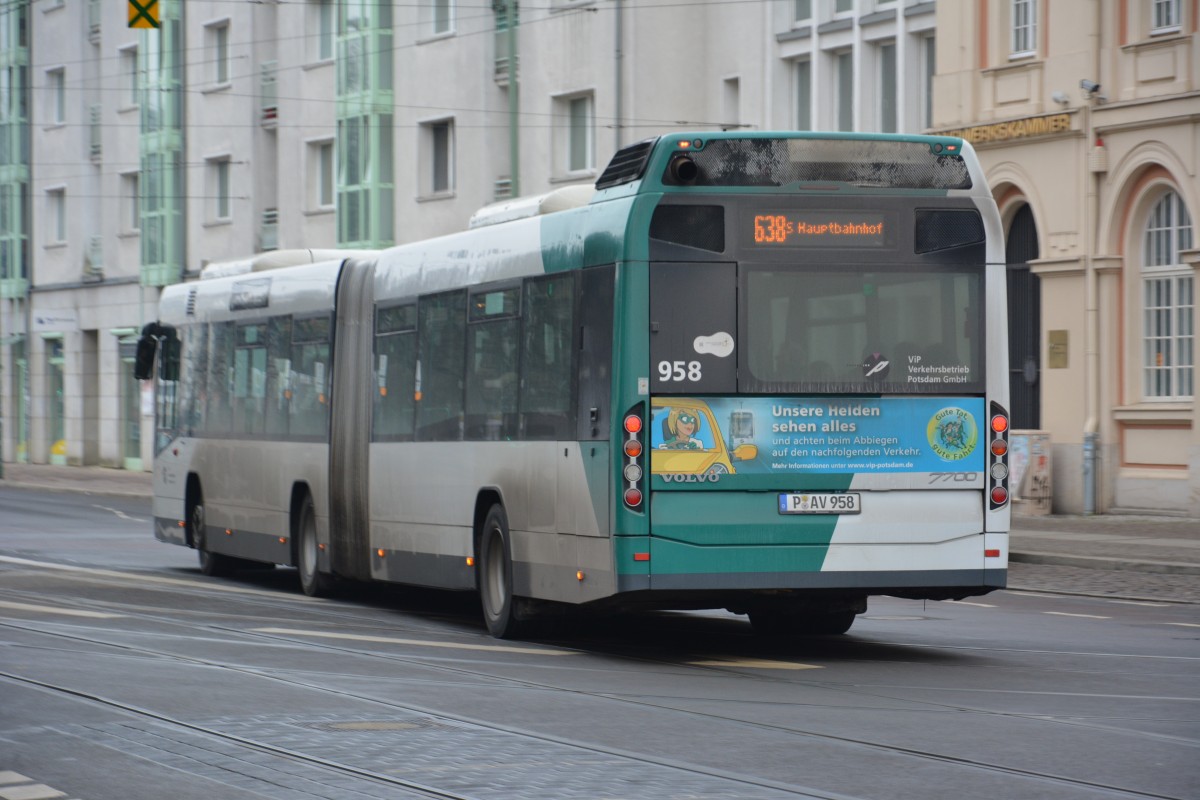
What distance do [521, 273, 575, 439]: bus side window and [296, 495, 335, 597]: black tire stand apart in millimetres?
4928

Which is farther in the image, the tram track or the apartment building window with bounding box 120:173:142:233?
the apartment building window with bounding box 120:173:142:233

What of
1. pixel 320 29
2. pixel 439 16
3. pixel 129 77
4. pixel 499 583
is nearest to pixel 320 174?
pixel 320 29

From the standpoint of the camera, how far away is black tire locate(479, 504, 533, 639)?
1464 cm

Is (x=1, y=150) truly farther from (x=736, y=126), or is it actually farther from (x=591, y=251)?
(x=591, y=251)

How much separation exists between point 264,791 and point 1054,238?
25154mm

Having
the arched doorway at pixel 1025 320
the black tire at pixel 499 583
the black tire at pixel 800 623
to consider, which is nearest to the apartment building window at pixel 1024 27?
the arched doorway at pixel 1025 320

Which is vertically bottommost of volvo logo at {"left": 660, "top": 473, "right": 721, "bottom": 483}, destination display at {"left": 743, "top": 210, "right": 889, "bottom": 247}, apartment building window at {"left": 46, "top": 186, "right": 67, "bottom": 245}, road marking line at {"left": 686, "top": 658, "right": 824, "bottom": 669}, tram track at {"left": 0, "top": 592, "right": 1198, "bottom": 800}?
road marking line at {"left": 686, "top": 658, "right": 824, "bottom": 669}

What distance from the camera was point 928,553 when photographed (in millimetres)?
13188

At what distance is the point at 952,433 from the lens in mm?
13289

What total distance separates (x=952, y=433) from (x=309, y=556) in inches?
294

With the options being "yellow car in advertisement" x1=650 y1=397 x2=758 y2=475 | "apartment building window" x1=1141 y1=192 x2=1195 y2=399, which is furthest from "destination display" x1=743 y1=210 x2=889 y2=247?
"apartment building window" x1=1141 y1=192 x2=1195 y2=399

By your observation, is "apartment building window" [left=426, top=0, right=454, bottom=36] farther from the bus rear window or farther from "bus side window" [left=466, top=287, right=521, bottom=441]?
the bus rear window

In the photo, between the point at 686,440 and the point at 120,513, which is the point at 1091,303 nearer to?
the point at 120,513

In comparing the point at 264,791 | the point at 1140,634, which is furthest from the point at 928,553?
the point at 264,791
